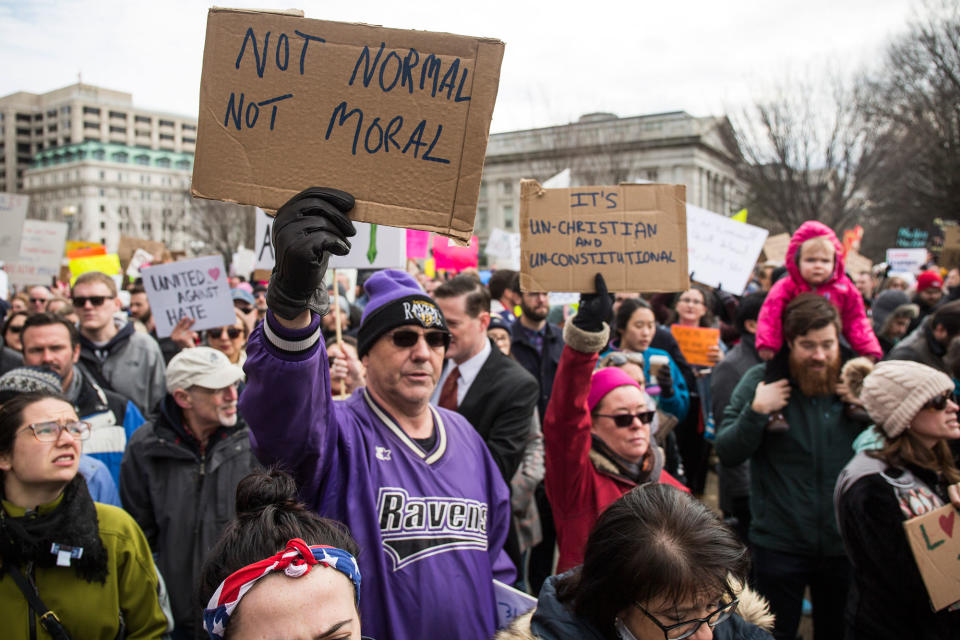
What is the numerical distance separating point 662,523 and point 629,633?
301mm

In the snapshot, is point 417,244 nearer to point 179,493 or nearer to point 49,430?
point 179,493

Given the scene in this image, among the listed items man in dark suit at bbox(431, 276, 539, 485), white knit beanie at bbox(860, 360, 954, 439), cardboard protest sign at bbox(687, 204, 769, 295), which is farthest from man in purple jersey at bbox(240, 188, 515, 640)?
cardboard protest sign at bbox(687, 204, 769, 295)

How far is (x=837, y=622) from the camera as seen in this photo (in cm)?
391

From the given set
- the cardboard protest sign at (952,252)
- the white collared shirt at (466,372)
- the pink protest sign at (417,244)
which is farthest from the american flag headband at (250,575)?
the cardboard protest sign at (952,252)

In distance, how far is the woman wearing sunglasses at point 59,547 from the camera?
2.51 m

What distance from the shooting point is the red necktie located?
4.03 meters

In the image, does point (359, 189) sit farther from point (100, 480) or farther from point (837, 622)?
point (837, 622)

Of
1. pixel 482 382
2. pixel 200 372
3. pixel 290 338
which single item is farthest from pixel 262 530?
pixel 482 382

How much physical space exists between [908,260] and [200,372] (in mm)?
16053

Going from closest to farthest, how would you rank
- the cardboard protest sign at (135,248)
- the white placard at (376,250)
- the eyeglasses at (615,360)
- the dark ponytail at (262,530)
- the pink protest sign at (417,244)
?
the dark ponytail at (262,530) < the eyeglasses at (615,360) < the white placard at (376,250) < the pink protest sign at (417,244) < the cardboard protest sign at (135,248)

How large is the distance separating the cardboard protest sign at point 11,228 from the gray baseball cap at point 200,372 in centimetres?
521

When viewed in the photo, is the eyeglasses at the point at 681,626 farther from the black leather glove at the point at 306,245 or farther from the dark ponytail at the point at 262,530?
the black leather glove at the point at 306,245

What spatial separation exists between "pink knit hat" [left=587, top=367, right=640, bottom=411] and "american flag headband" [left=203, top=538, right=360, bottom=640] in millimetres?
1800

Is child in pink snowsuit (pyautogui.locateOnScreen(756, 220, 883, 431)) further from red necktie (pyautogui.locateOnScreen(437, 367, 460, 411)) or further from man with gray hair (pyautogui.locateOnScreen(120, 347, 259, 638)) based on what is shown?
→ man with gray hair (pyautogui.locateOnScreen(120, 347, 259, 638))
